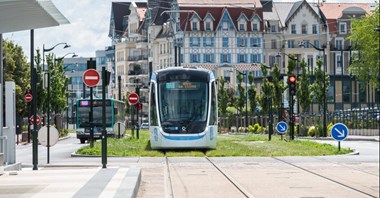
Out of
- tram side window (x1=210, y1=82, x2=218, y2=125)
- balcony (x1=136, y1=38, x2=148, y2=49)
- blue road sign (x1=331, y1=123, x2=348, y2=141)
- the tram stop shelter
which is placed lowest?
blue road sign (x1=331, y1=123, x2=348, y2=141)

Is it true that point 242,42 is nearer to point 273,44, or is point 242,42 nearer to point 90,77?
point 273,44

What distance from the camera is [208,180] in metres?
23.8

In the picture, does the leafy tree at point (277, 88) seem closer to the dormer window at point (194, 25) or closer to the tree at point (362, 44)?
the tree at point (362, 44)

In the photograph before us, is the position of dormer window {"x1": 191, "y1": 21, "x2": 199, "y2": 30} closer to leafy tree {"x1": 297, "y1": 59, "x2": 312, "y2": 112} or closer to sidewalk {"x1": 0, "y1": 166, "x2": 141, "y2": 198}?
leafy tree {"x1": 297, "y1": 59, "x2": 312, "y2": 112}

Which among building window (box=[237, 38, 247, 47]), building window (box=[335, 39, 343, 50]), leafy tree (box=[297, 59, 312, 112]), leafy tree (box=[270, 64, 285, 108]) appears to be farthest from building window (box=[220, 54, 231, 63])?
leafy tree (box=[297, 59, 312, 112])

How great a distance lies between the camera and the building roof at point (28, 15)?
16.8 m

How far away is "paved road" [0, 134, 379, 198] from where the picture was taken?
18.4 metres

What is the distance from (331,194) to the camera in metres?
18.7

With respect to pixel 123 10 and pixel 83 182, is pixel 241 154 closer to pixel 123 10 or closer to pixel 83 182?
pixel 83 182

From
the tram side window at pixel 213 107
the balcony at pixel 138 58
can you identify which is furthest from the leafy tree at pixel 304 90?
the balcony at pixel 138 58

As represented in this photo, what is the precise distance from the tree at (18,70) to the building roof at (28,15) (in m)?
59.4

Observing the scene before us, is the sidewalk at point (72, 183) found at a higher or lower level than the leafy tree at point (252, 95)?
lower

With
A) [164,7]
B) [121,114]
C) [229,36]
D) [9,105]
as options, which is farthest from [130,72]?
[9,105]

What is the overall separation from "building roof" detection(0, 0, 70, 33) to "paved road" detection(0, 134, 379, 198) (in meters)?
3.39
